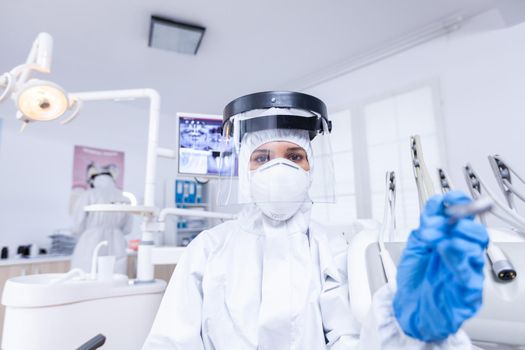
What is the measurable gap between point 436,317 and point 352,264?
323 millimetres

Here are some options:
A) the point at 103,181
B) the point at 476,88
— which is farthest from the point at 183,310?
the point at 103,181

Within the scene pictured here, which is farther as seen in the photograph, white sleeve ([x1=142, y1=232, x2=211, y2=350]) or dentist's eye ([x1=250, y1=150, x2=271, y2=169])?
dentist's eye ([x1=250, y1=150, x2=271, y2=169])

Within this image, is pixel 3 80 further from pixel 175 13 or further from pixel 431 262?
pixel 431 262

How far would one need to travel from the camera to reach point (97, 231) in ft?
8.47

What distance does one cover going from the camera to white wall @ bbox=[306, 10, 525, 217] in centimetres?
176

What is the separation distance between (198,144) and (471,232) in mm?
1102

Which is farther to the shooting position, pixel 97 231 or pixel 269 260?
pixel 97 231

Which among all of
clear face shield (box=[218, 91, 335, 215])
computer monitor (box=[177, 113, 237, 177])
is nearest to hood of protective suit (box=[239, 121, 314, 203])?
clear face shield (box=[218, 91, 335, 215])

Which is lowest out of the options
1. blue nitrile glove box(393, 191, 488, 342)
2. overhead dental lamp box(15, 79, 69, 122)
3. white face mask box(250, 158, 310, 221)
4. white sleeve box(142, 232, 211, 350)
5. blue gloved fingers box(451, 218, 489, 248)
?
white sleeve box(142, 232, 211, 350)

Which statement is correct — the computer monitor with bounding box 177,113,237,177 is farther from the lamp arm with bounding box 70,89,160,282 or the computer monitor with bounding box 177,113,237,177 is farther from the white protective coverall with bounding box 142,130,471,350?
the white protective coverall with bounding box 142,130,471,350

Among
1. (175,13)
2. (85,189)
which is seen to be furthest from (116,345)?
(85,189)

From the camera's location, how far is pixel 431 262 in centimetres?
38

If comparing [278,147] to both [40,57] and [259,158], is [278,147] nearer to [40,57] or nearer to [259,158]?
[259,158]

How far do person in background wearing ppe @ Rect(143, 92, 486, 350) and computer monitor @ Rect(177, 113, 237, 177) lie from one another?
30 cm
